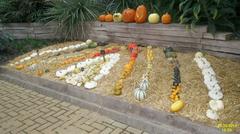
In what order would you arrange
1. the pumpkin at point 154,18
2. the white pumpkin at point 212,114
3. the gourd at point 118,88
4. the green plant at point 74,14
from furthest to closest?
1. the green plant at point 74,14
2. the pumpkin at point 154,18
3. the gourd at point 118,88
4. the white pumpkin at point 212,114

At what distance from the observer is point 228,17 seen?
4.18m

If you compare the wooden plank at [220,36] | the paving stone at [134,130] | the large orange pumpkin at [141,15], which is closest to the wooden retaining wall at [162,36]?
the wooden plank at [220,36]

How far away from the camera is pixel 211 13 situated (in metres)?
3.91

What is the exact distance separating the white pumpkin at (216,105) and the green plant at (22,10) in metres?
5.36

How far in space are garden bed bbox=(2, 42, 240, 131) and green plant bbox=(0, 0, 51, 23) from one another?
2.57 metres

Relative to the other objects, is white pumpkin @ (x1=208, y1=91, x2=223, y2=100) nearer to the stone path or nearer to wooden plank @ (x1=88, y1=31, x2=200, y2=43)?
the stone path

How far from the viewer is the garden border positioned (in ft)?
9.00

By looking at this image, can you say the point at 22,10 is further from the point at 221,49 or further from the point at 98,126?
the point at 221,49

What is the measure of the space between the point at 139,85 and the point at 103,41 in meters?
2.56

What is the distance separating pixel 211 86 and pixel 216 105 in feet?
1.35

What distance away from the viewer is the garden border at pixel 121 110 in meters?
2.74

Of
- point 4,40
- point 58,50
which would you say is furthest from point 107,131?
point 4,40

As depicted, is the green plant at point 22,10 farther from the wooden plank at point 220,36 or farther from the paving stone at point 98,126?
the paving stone at point 98,126

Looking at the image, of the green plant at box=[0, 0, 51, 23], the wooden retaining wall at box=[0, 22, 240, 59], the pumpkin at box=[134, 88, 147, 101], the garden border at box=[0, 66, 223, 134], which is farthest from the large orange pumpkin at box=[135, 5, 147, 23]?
the green plant at box=[0, 0, 51, 23]
